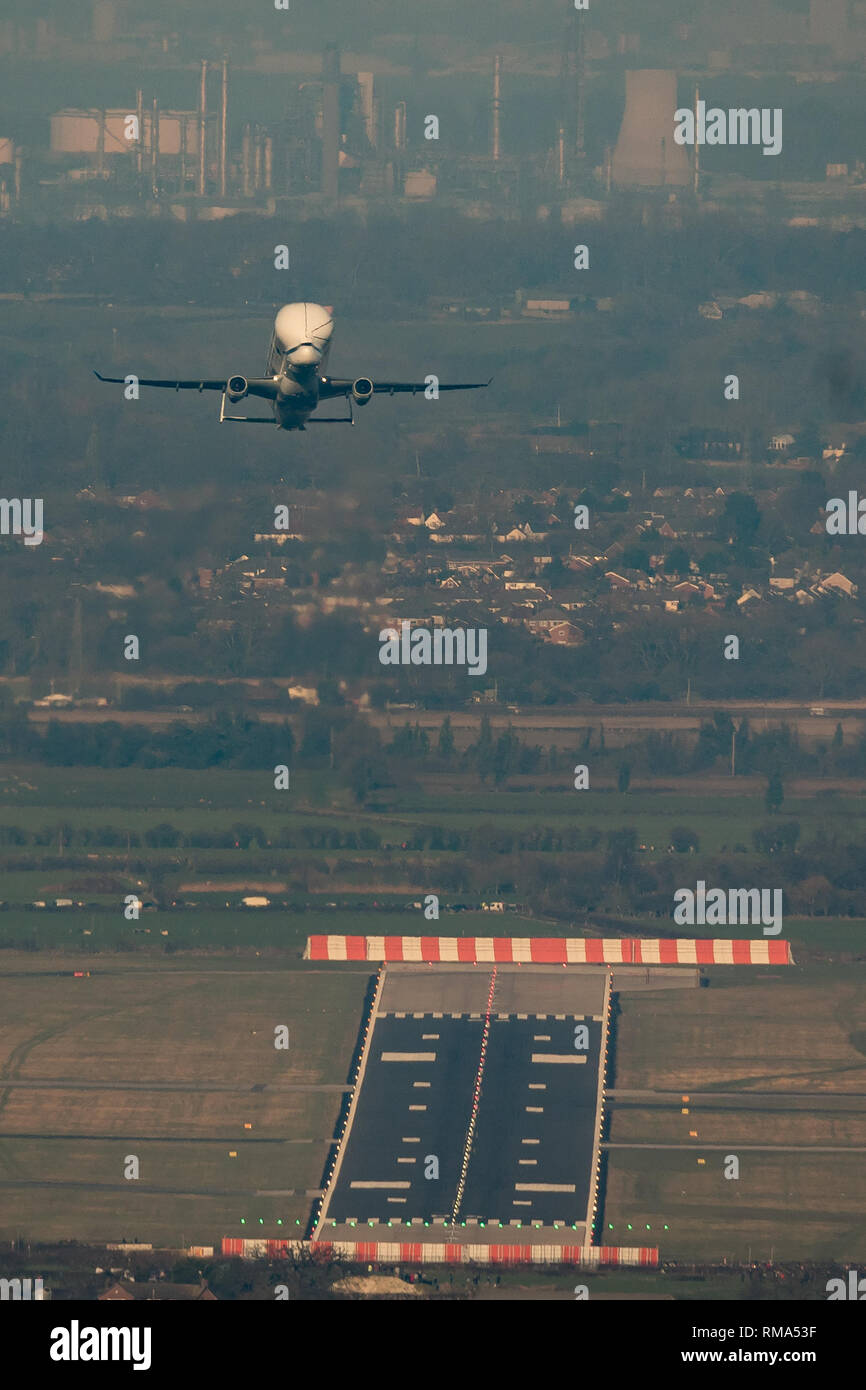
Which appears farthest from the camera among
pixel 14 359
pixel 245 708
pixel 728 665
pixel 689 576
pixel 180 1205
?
pixel 14 359

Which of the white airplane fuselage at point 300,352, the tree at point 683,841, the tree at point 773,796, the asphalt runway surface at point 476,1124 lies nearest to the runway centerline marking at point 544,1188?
the asphalt runway surface at point 476,1124

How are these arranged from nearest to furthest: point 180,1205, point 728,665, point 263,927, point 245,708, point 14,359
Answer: point 180,1205 → point 263,927 → point 245,708 → point 728,665 → point 14,359

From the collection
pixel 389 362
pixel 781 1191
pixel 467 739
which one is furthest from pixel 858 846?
pixel 389 362

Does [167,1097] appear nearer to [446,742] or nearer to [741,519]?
[446,742]

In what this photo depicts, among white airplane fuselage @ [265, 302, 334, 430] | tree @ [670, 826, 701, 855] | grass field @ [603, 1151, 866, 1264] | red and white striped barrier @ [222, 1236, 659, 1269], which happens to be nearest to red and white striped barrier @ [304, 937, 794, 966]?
tree @ [670, 826, 701, 855]

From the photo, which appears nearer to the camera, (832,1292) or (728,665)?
(832,1292)

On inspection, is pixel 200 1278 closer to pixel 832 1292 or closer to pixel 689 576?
pixel 832 1292

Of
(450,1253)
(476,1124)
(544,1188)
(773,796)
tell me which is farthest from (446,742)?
(450,1253)

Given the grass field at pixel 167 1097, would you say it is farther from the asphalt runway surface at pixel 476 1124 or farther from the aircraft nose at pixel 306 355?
the aircraft nose at pixel 306 355
